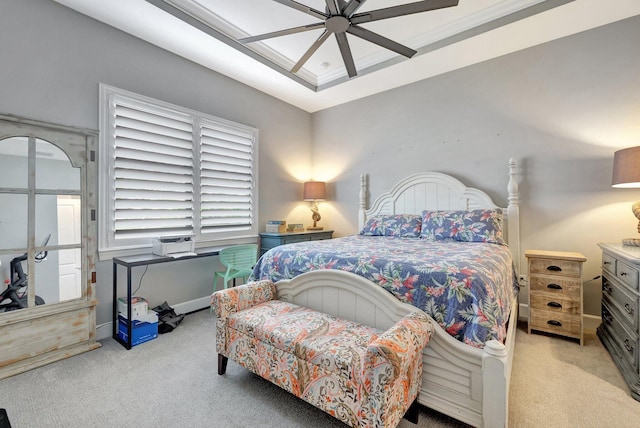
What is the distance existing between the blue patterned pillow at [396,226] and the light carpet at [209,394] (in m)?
1.39

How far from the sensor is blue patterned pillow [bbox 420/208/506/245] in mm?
2705

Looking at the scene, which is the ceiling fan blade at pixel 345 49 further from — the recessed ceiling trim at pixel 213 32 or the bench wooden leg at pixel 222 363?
the bench wooden leg at pixel 222 363

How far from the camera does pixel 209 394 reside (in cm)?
176

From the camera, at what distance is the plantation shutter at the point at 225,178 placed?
130 inches

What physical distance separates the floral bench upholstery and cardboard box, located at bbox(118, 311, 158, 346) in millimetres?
957

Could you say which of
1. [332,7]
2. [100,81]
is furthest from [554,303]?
[100,81]

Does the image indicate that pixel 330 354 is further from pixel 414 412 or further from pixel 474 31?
pixel 474 31

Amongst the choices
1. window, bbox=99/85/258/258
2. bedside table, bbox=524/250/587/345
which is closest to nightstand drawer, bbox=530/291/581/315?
bedside table, bbox=524/250/587/345

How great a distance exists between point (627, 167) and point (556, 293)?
1119mm

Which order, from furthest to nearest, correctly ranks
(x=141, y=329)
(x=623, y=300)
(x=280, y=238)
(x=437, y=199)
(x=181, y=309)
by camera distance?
(x=280, y=238)
(x=437, y=199)
(x=181, y=309)
(x=141, y=329)
(x=623, y=300)

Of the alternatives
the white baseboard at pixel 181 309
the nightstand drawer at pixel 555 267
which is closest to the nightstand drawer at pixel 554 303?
the nightstand drawer at pixel 555 267

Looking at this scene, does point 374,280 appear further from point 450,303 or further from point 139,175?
point 139,175

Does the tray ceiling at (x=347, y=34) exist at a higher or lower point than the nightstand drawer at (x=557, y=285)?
higher

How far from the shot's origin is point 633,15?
8.22 ft
